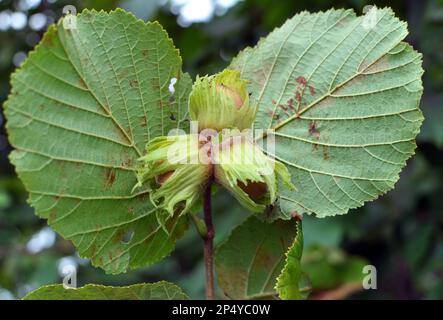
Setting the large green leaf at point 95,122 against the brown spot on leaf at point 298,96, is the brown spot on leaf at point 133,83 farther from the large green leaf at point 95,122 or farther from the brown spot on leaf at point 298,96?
the brown spot on leaf at point 298,96

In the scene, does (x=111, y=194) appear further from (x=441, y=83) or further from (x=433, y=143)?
(x=441, y=83)

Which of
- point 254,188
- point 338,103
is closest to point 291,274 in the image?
point 254,188

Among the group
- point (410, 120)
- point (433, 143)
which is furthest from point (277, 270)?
point (433, 143)

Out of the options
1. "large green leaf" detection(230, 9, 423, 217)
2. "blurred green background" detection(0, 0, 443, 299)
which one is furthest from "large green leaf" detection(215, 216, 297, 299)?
"blurred green background" detection(0, 0, 443, 299)

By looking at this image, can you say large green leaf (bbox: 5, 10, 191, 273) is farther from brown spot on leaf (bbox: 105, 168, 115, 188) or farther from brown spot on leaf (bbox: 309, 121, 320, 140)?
brown spot on leaf (bbox: 309, 121, 320, 140)

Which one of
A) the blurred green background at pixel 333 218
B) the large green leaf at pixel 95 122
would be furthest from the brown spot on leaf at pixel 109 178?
the blurred green background at pixel 333 218

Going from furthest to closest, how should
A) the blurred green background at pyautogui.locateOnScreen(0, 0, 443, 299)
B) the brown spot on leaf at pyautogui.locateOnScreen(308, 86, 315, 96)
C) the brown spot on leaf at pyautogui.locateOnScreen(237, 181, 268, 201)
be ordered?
the blurred green background at pyautogui.locateOnScreen(0, 0, 443, 299)
the brown spot on leaf at pyautogui.locateOnScreen(308, 86, 315, 96)
the brown spot on leaf at pyautogui.locateOnScreen(237, 181, 268, 201)
